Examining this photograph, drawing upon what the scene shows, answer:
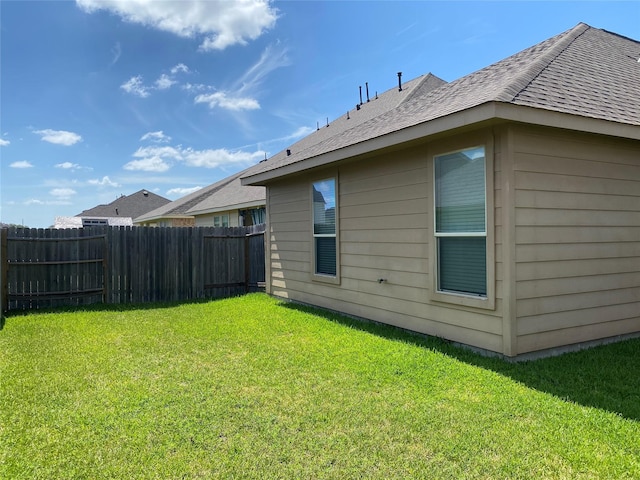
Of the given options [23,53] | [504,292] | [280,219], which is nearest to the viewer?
[504,292]

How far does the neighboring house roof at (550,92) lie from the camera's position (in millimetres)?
4180

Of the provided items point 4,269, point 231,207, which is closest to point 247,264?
point 4,269

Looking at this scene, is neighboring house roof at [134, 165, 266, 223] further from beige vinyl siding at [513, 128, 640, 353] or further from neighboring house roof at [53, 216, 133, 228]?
beige vinyl siding at [513, 128, 640, 353]

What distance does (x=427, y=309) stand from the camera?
5.28m

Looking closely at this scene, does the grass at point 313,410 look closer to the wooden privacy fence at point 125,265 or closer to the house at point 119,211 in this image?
the wooden privacy fence at point 125,265

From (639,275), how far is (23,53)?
14.3 metres

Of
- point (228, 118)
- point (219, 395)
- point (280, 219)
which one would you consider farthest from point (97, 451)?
point (228, 118)

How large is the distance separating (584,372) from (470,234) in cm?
170

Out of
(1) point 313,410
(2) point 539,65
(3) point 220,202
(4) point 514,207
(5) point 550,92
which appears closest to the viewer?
(1) point 313,410

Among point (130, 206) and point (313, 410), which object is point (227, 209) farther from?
point (130, 206)

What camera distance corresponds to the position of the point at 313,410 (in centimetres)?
322

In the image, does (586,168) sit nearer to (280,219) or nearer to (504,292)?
(504,292)

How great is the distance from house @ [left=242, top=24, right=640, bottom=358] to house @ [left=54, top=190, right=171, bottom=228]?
28462 mm

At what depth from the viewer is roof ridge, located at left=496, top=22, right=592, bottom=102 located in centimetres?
413
